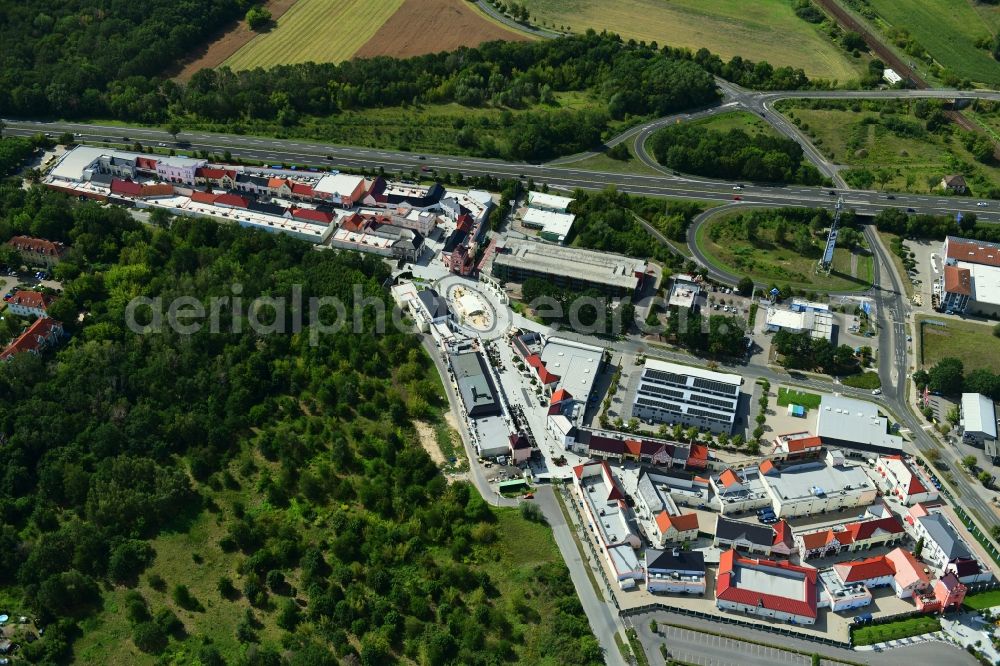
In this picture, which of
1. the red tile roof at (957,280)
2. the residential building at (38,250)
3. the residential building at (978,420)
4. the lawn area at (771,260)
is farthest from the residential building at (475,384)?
the red tile roof at (957,280)

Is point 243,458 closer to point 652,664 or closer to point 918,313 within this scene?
point 652,664

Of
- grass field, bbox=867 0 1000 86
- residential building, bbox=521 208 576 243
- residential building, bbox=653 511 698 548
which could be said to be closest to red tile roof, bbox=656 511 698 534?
residential building, bbox=653 511 698 548

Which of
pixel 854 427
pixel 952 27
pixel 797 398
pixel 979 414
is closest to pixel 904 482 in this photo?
pixel 854 427

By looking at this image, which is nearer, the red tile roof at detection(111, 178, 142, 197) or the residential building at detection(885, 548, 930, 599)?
the residential building at detection(885, 548, 930, 599)

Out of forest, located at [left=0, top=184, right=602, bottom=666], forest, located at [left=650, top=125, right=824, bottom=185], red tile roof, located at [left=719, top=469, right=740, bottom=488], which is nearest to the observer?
forest, located at [left=0, top=184, right=602, bottom=666]

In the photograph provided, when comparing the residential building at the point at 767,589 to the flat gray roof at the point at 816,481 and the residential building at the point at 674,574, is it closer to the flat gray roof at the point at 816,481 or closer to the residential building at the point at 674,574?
the residential building at the point at 674,574

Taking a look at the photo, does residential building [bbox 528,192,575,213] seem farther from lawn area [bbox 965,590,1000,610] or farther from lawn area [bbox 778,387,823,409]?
lawn area [bbox 965,590,1000,610]

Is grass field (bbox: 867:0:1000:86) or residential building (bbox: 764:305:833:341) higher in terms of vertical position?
grass field (bbox: 867:0:1000:86)
